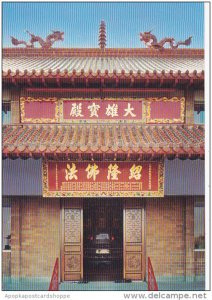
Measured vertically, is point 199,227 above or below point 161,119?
below

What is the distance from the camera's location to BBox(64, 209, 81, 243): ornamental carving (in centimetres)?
648

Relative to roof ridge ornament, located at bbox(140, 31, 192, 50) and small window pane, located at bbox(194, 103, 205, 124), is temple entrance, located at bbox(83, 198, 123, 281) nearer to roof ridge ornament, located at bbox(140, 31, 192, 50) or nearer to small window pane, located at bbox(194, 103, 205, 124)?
small window pane, located at bbox(194, 103, 205, 124)

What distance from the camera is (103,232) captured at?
8812 millimetres

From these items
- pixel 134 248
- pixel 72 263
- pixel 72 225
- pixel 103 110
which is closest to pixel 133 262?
pixel 134 248

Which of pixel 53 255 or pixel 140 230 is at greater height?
pixel 140 230

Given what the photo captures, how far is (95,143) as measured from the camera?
219 inches

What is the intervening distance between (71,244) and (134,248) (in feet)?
4.15

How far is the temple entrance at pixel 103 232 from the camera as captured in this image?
27.1 feet

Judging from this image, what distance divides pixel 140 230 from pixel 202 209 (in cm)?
132

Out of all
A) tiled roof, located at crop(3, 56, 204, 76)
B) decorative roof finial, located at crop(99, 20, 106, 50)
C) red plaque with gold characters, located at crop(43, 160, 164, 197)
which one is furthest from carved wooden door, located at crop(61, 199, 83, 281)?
decorative roof finial, located at crop(99, 20, 106, 50)

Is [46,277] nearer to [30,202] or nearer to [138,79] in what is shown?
[30,202]

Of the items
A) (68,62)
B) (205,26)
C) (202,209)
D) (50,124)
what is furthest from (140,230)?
(68,62)

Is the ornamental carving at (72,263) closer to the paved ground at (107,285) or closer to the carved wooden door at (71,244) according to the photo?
the carved wooden door at (71,244)

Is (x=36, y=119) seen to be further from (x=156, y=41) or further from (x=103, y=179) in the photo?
(x=156, y=41)
